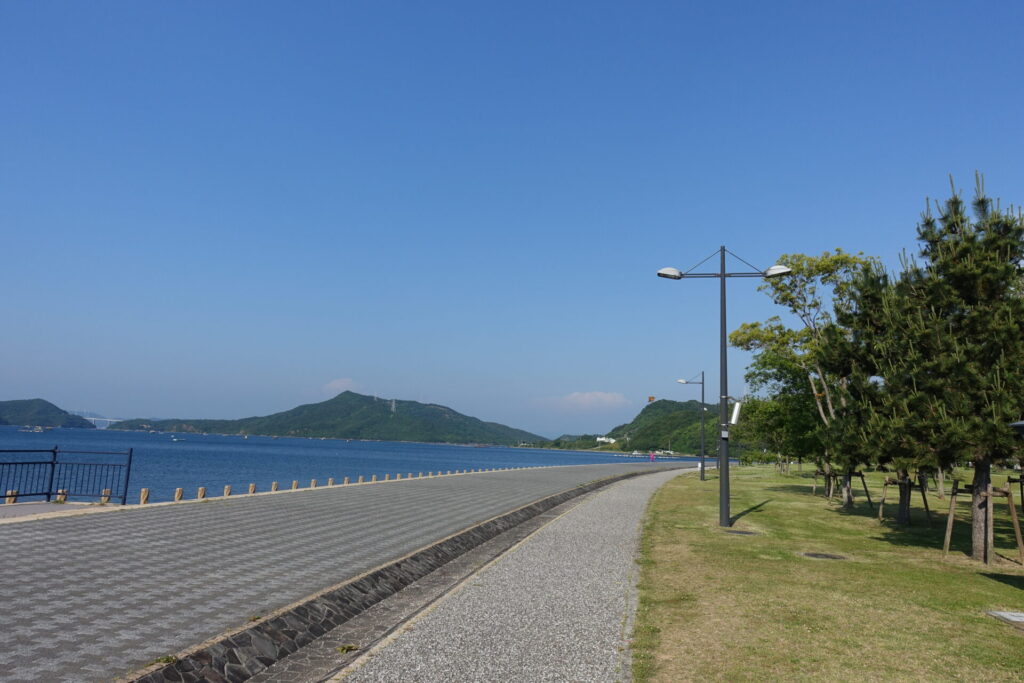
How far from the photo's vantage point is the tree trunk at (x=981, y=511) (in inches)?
538

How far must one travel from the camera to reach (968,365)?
13.3m

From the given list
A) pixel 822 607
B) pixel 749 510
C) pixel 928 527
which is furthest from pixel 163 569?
pixel 928 527

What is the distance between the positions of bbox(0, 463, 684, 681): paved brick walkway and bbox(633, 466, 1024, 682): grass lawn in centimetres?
491

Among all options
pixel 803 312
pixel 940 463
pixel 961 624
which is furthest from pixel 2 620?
pixel 803 312

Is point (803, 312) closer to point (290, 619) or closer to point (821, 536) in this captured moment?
point (821, 536)

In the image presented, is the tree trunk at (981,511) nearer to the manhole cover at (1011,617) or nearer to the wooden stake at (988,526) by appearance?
the wooden stake at (988,526)

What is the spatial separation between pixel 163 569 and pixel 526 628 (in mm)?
5798

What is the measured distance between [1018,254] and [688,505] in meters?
14.2

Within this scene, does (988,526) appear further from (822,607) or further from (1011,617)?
(822,607)

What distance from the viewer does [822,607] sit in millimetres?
9133

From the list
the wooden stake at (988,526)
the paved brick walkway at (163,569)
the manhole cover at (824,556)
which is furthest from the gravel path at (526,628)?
the wooden stake at (988,526)

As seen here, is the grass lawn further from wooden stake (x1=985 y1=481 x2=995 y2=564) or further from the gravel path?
the gravel path

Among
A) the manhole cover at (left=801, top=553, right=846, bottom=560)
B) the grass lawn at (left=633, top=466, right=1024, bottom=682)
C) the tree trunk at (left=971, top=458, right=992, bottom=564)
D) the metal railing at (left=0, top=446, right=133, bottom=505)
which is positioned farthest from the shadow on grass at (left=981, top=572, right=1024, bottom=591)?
the metal railing at (left=0, top=446, right=133, bottom=505)

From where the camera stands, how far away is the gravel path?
6.39 m
